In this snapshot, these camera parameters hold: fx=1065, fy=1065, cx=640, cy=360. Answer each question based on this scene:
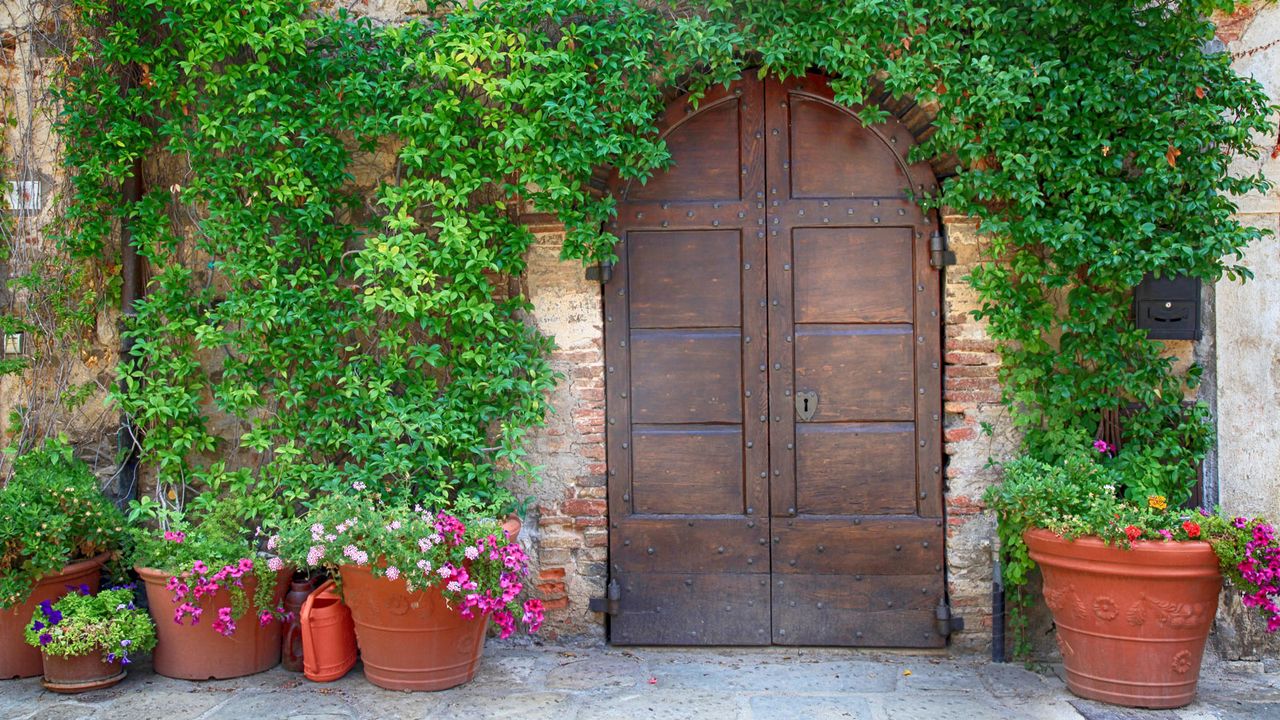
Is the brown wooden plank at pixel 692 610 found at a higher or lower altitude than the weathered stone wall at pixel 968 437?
lower

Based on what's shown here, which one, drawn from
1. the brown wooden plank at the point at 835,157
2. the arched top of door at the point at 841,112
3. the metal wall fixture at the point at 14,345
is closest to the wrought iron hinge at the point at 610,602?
the arched top of door at the point at 841,112

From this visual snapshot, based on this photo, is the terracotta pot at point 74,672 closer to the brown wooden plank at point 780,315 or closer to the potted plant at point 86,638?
the potted plant at point 86,638

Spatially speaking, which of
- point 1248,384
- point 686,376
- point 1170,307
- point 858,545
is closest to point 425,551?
point 686,376

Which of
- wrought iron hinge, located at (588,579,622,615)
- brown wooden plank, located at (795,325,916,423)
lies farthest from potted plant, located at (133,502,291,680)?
brown wooden plank, located at (795,325,916,423)

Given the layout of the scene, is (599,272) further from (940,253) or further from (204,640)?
(204,640)

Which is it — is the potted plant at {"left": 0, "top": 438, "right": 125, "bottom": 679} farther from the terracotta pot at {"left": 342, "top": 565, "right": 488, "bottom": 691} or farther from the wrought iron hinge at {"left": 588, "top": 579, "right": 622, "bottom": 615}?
the wrought iron hinge at {"left": 588, "top": 579, "right": 622, "bottom": 615}

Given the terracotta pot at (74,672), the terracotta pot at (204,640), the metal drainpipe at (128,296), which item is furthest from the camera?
the metal drainpipe at (128,296)

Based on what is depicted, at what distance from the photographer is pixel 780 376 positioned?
4.64 meters

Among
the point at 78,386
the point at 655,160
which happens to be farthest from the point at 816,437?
the point at 78,386

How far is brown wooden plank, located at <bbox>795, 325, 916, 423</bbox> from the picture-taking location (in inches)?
182

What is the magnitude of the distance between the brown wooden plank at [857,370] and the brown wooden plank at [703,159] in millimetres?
731

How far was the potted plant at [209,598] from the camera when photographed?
4.14m

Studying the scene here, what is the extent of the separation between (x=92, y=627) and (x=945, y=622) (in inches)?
135

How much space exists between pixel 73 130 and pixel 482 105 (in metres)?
1.81
